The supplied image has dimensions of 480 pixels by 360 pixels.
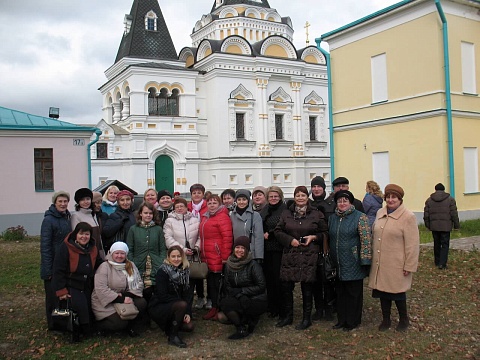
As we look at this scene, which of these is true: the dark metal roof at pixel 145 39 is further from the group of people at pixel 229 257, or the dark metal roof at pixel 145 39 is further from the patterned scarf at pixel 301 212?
the patterned scarf at pixel 301 212

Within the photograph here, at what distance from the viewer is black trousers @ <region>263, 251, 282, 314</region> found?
6766 millimetres

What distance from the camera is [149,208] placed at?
648 centimetres

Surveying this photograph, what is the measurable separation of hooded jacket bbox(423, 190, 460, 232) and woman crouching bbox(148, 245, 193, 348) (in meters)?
5.35

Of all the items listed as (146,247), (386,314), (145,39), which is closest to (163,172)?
(145,39)

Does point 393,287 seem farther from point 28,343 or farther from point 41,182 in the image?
point 41,182

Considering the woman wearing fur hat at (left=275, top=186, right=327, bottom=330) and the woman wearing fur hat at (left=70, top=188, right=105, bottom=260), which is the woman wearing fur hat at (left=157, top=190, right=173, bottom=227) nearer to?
the woman wearing fur hat at (left=70, top=188, right=105, bottom=260)

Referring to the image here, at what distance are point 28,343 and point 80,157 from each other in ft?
43.2

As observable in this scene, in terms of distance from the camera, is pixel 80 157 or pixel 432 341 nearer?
pixel 432 341

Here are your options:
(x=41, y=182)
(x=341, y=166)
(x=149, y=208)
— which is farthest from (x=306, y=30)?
(x=149, y=208)

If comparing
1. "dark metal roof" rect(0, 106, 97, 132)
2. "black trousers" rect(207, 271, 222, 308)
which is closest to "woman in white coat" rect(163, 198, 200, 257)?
"black trousers" rect(207, 271, 222, 308)

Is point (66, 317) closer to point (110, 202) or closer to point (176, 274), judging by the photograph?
point (176, 274)

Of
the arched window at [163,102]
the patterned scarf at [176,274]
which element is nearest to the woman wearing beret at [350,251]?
the patterned scarf at [176,274]

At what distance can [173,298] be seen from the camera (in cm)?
610

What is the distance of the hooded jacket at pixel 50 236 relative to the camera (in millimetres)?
6219
